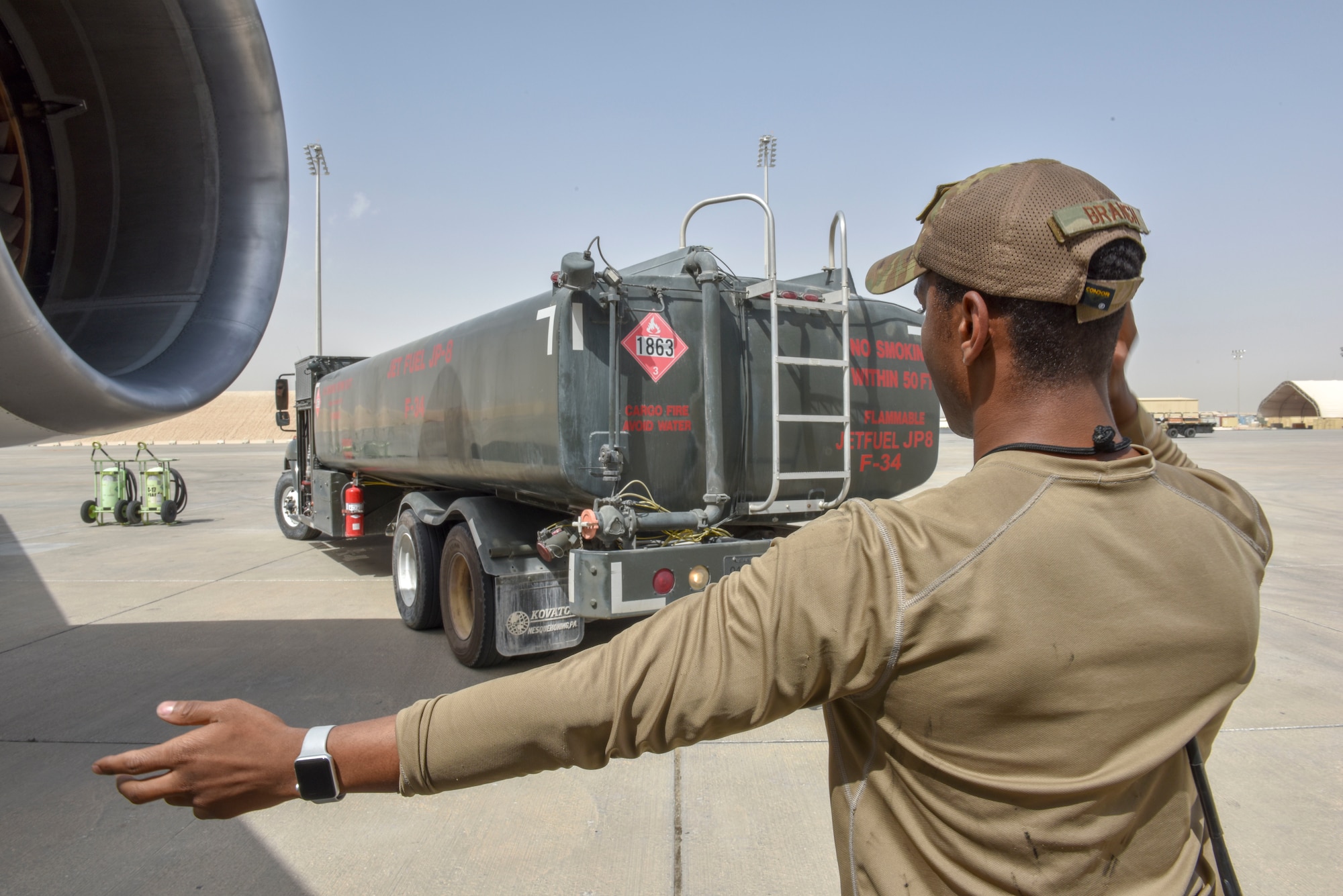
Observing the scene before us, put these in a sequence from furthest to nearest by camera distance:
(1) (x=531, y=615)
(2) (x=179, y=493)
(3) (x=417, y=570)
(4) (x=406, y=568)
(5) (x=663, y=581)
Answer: (2) (x=179, y=493)
(4) (x=406, y=568)
(3) (x=417, y=570)
(1) (x=531, y=615)
(5) (x=663, y=581)

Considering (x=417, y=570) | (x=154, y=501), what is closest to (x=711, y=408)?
(x=417, y=570)

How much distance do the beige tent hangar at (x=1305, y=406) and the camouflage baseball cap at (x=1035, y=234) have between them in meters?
87.7

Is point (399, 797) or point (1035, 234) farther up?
point (1035, 234)

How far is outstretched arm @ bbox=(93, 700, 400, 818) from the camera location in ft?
3.47

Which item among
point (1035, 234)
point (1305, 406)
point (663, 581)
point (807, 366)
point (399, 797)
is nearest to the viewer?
point (1035, 234)

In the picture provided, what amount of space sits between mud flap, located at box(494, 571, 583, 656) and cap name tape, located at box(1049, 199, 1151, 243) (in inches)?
180

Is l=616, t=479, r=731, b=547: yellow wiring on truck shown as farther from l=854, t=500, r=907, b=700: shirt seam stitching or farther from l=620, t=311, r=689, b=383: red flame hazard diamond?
l=854, t=500, r=907, b=700: shirt seam stitching

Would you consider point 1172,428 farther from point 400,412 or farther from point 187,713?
point 187,713

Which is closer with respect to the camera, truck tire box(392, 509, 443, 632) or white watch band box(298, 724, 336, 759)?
white watch band box(298, 724, 336, 759)

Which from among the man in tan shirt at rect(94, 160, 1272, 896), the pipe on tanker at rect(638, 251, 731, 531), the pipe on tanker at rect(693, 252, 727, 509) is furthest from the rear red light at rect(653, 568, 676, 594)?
the man in tan shirt at rect(94, 160, 1272, 896)

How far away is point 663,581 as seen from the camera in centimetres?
444

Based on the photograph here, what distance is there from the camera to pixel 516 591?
5355 millimetres

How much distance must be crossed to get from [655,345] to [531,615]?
6.45 ft

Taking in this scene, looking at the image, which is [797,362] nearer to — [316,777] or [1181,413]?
[316,777]
